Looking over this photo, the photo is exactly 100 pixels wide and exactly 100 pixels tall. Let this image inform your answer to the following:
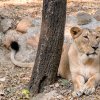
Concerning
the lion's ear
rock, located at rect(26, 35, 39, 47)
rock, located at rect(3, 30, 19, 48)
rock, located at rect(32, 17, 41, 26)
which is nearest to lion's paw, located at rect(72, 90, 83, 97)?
the lion's ear

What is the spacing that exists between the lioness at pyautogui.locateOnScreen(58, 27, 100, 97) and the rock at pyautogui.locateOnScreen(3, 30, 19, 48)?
172 centimetres

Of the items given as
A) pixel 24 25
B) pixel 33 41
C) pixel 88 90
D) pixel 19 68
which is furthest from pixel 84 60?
pixel 24 25

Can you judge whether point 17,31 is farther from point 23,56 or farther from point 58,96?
point 58,96

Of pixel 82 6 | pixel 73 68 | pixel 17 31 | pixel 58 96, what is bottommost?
pixel 58 96

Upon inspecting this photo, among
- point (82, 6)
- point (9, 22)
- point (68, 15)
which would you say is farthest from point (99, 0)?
point (9, 22)

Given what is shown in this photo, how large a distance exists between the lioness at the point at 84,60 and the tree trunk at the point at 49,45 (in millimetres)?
186

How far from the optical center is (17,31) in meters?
6.40

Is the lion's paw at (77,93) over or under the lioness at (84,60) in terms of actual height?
under

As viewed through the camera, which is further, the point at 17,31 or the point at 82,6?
the point at 82,6

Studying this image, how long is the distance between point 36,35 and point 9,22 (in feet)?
2.13

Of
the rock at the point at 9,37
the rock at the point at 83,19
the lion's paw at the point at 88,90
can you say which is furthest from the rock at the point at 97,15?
the lion's paw at the point at 88,90

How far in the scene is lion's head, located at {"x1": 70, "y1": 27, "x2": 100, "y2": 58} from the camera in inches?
166

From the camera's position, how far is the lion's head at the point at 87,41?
4215 mm

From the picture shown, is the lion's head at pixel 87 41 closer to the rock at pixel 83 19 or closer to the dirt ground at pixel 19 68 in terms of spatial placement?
the dirt ground at pixel 19 68
